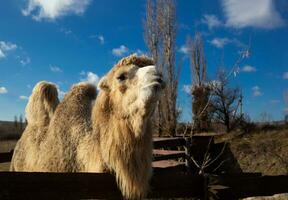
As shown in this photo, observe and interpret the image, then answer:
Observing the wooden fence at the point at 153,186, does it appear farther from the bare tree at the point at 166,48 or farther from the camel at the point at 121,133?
the bare tree at the point at 166,48

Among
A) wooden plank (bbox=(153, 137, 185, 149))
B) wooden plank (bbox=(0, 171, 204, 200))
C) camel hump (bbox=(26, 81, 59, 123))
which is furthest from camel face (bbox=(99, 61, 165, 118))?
wooden plank (bbox=(153, 137, 185, 149))

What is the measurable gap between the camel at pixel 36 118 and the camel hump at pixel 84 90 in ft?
2.05

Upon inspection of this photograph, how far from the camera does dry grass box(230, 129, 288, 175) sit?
11.8 meters

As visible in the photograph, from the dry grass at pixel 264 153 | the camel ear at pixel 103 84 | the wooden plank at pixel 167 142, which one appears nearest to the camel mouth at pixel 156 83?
the camel ear at pixel 103 84

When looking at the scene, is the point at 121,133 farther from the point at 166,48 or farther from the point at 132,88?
the point at 166,48

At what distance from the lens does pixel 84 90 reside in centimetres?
520

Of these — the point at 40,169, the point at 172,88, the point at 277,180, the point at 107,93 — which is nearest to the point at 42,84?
the point at 40,169

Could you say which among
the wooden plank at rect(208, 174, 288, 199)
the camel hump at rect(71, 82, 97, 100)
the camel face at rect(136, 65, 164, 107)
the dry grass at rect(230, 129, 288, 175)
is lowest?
the wooden plank at rect(208, 174, 288, 199)

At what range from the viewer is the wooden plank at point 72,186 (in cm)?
302

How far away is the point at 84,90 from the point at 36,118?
961 mm

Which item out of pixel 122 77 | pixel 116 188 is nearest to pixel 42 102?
pixel 122 77

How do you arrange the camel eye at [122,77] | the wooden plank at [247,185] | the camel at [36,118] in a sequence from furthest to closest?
the camel at [36,118] < the wooden plank at [247,185] < the camel eye at [122,77]

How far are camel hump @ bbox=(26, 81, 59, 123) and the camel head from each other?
5.40 feet

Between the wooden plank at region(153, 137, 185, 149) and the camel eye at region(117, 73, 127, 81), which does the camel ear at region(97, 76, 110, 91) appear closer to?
the camel eye at region(117, 73, 127, 81)
